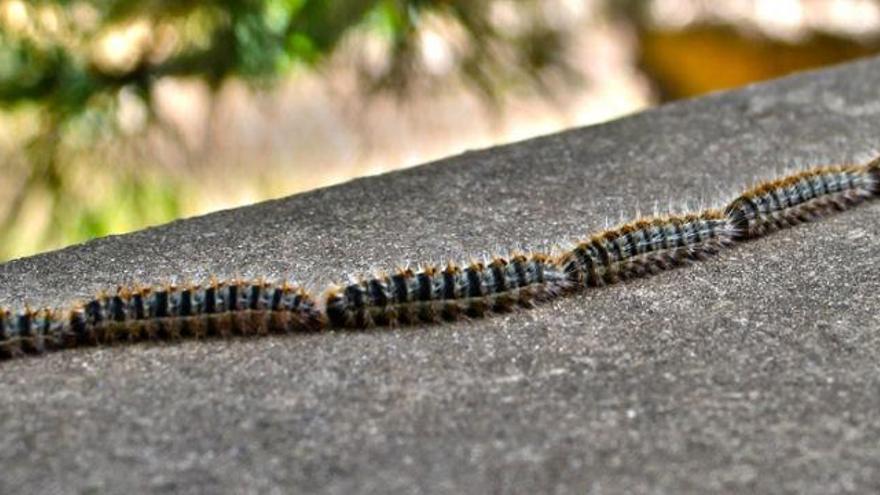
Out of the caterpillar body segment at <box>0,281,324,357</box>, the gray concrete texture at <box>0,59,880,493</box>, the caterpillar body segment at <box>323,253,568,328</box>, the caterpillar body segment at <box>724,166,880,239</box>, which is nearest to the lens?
the gray concrete texture at <box>0,59,880,493</box>

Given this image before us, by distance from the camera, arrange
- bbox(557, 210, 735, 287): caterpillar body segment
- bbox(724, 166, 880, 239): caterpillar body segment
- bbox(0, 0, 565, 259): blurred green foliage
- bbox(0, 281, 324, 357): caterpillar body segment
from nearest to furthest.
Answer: bbox(0, 281, 324, 357): caterpillar body segment → bbox(557, 210, 735, 287): caterpillar body segment → bbox(724, 166, 880, 239): caterpillar body segment → bbox(0, 0, 565, 259): blurred green foliage

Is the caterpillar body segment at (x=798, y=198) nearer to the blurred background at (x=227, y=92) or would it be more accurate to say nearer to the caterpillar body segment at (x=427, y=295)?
the caterpillar body segment at (x=427, y=295)

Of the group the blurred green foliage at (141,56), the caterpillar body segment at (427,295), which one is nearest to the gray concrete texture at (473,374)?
the caterpillar body segment at (427,295)

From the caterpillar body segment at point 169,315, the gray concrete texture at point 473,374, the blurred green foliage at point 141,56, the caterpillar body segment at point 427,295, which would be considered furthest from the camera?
the blurred green foliage at point 141,56

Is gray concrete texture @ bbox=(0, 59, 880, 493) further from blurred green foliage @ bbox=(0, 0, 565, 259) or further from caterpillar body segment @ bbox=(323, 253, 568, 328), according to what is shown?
blurred green foliage @ bbox=(0, 0, 565, 259)

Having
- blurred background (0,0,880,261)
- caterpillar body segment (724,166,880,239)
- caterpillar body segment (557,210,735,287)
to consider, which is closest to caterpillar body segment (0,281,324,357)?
caterpillar body segment (557,210,735,287)

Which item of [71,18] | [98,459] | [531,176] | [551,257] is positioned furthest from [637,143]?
[98,459]
